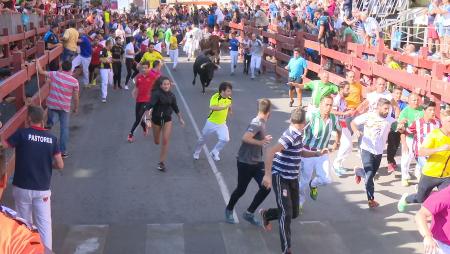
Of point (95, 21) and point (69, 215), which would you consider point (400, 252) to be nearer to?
point (69, 215)

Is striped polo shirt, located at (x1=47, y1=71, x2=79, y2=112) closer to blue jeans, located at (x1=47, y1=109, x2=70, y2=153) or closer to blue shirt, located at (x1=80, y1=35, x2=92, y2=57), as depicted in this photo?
blue jeans, located at (x1=47, y1=109, x2=70, y2=153)

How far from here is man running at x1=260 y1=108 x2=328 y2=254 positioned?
6.81 metres

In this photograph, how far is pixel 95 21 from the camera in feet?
101

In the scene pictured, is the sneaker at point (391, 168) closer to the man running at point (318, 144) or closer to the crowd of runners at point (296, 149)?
the crowd of runners at point (296, 149)

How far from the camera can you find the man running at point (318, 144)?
26.8 feet

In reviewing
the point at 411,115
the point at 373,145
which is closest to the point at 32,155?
the point at 373,145

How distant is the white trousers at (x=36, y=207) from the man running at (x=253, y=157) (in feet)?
8.19

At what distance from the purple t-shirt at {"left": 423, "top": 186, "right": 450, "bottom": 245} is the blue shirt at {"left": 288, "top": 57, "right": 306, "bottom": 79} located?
1207 cm

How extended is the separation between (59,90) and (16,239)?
821 cm

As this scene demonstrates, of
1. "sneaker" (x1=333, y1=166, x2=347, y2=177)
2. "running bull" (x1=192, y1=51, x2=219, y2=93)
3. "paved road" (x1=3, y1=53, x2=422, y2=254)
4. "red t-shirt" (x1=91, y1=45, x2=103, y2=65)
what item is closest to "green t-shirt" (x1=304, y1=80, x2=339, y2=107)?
"paved road" (x1=3, y1=53, x2=422, y2=254)

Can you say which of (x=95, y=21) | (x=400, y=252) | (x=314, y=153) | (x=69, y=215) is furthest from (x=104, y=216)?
(x=95, y=21)

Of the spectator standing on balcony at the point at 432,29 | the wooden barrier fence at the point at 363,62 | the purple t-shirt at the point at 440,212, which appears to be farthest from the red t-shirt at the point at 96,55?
the purple t-shirt at the point at 440,212

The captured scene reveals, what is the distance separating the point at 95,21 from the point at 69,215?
24004 mm

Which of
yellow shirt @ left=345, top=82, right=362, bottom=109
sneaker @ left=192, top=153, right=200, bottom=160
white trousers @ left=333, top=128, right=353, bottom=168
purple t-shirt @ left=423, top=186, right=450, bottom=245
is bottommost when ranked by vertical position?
sneaker @ left=192, top=153, right=200, bottom=160
